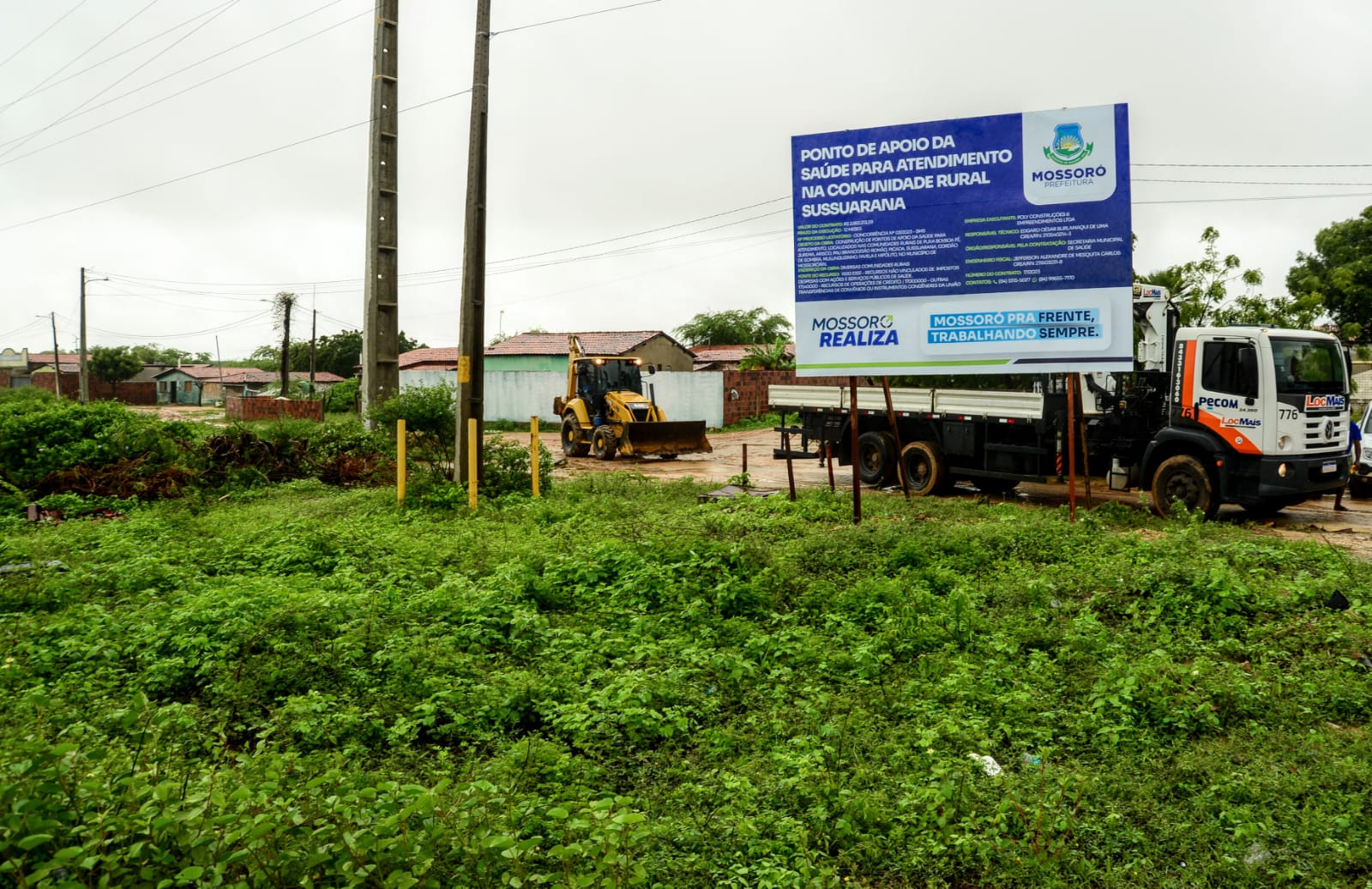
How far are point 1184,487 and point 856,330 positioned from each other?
5.30m

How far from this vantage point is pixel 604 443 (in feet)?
74.7

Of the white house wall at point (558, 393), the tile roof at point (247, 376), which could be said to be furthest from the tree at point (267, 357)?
the white house wall at point (558, 393)

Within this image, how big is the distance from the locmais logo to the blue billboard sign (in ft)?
0.04

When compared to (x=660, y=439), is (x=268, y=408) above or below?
above

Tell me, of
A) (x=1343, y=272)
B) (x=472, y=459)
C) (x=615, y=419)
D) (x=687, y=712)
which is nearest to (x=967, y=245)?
(x=472, y=459)

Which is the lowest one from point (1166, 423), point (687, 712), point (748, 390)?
point (687, 712)

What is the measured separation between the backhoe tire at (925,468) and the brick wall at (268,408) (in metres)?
28.8

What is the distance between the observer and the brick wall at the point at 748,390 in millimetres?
38188

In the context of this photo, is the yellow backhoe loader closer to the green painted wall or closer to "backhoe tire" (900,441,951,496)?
"backhoe tire" (900,441,951,496)

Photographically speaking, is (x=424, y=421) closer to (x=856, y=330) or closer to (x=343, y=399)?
(x=856, y=330)

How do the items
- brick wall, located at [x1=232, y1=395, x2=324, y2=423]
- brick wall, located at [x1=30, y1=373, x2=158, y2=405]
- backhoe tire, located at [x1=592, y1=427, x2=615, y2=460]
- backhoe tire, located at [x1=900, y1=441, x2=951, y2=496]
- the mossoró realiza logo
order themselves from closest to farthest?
the mossoró realiza logo → backhoe tire, located at [x1=900, y1=441, x2=951, y2=496] → backhoe tire, located at [x1=592, y1=427, x2=615, y2=460] → brick wall, located at [x1=232, y1=395, x2=324, y2=423] → brick wall, located at [x1=30, y1=373, x2=158, y2=405]

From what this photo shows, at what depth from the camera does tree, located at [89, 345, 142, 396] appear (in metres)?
73.3

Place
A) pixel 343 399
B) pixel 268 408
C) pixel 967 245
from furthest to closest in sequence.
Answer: pixel 343 399 < pixel 268 408 < pixel 967 245

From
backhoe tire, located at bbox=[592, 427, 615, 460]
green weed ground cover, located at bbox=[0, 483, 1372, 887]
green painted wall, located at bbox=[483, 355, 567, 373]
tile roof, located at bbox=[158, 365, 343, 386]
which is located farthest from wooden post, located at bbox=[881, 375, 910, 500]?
tile roof, located at bbox=[158, 365, 343, 386]
